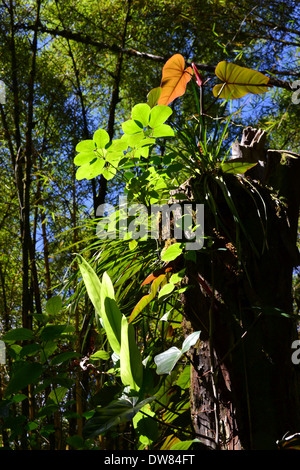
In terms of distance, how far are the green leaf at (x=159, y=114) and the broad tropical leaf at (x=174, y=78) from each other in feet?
0.37

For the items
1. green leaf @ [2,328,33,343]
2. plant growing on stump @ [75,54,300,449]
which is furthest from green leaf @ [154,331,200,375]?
green leaf @ [2,328,33,343]

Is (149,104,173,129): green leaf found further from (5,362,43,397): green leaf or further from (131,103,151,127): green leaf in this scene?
(5,362,43,397): green leaf

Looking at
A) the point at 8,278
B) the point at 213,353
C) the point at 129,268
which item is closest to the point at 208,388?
the point at 213,353

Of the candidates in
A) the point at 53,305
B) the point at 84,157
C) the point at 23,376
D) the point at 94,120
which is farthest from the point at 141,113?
the point at 94,120

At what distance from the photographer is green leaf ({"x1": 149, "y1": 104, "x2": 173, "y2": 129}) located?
0.81 metres

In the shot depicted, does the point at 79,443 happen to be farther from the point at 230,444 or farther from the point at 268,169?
the point at 268,169

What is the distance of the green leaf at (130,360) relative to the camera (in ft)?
1.86

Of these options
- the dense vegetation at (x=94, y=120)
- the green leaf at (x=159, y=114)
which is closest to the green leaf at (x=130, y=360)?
the dense vegetation at (x=94, y=120)

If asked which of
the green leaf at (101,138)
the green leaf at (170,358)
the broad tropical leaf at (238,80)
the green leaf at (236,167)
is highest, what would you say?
the broad tropical leaf at (238,80)

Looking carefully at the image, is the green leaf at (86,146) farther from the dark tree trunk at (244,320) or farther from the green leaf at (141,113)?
the dark tree trunk at (244,320)

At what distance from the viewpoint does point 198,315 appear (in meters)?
0.76

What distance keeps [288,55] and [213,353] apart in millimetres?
2434

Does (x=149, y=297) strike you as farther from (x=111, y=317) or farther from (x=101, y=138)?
(x=101, y=138)

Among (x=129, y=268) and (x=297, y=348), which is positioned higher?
(x=129, y=268)
